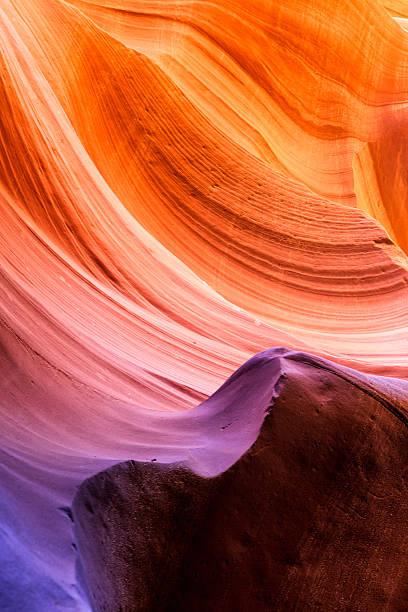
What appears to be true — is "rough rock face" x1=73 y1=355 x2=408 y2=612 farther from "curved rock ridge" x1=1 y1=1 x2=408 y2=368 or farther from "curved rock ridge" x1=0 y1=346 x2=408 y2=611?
"curved rock ridge" x1=1 y1=1 x2=408 y2=368

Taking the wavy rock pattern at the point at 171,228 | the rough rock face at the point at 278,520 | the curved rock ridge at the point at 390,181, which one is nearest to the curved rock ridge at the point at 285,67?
the wavy rock pattern at the point at 171,228

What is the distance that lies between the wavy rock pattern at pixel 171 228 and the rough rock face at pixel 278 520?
0.06m

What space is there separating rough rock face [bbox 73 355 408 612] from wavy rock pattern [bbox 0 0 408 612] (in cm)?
6

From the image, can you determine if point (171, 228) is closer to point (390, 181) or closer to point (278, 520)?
point (390, 181)

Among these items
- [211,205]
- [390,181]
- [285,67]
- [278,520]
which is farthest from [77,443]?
[390,181]

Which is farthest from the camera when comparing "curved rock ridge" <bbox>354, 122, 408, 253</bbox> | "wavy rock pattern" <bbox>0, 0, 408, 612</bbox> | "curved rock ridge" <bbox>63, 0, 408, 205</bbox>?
"curved rock ridge" <bbox>354, 122, 408, 253</bbox>

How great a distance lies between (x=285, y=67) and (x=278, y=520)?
513 cm

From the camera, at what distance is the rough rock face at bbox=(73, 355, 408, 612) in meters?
1.18

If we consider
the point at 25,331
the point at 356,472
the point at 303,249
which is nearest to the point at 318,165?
the point at 303,249

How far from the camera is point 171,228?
423 centimetres

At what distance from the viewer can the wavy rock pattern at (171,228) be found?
4.97ft

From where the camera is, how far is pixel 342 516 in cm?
125

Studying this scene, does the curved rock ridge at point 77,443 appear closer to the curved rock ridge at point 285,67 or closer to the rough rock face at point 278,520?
the rough rock face at point 278,520

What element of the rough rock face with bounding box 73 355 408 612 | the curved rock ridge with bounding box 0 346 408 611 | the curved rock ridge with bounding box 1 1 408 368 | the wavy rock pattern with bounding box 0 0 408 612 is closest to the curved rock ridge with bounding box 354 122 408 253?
the wavy rock pattern with bounding box 0 0 408 612
